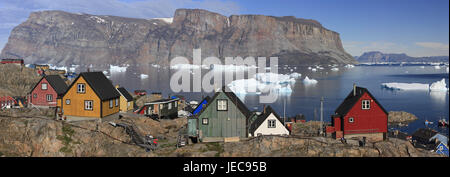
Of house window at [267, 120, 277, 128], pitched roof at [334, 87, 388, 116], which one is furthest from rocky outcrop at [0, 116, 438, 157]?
house window at [267, 120, 277, 128]

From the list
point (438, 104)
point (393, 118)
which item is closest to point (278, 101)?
point (393, 118)

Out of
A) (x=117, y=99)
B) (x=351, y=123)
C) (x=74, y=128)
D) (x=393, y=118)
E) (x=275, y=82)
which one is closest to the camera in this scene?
(x=74, y=128)

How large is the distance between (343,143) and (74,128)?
21947mm

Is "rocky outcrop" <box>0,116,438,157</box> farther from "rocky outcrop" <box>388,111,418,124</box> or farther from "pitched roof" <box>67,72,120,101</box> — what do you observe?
"rocky outcrop" <box>388,111,418,124</box>

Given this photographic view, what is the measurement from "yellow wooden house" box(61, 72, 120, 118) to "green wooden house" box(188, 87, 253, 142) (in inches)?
397

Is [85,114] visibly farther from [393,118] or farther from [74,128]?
[393,118]

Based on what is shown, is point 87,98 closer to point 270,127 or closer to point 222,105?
point 222,105

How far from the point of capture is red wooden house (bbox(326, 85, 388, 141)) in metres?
32.2

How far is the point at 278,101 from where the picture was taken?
92.2 metres

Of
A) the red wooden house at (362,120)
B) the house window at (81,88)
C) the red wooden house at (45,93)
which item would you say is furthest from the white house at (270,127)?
the red wooden house at (45,93)

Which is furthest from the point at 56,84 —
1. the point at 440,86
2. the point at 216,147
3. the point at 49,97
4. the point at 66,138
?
the point at 440,86

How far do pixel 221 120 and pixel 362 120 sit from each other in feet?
43.3

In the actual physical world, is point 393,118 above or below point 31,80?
below
